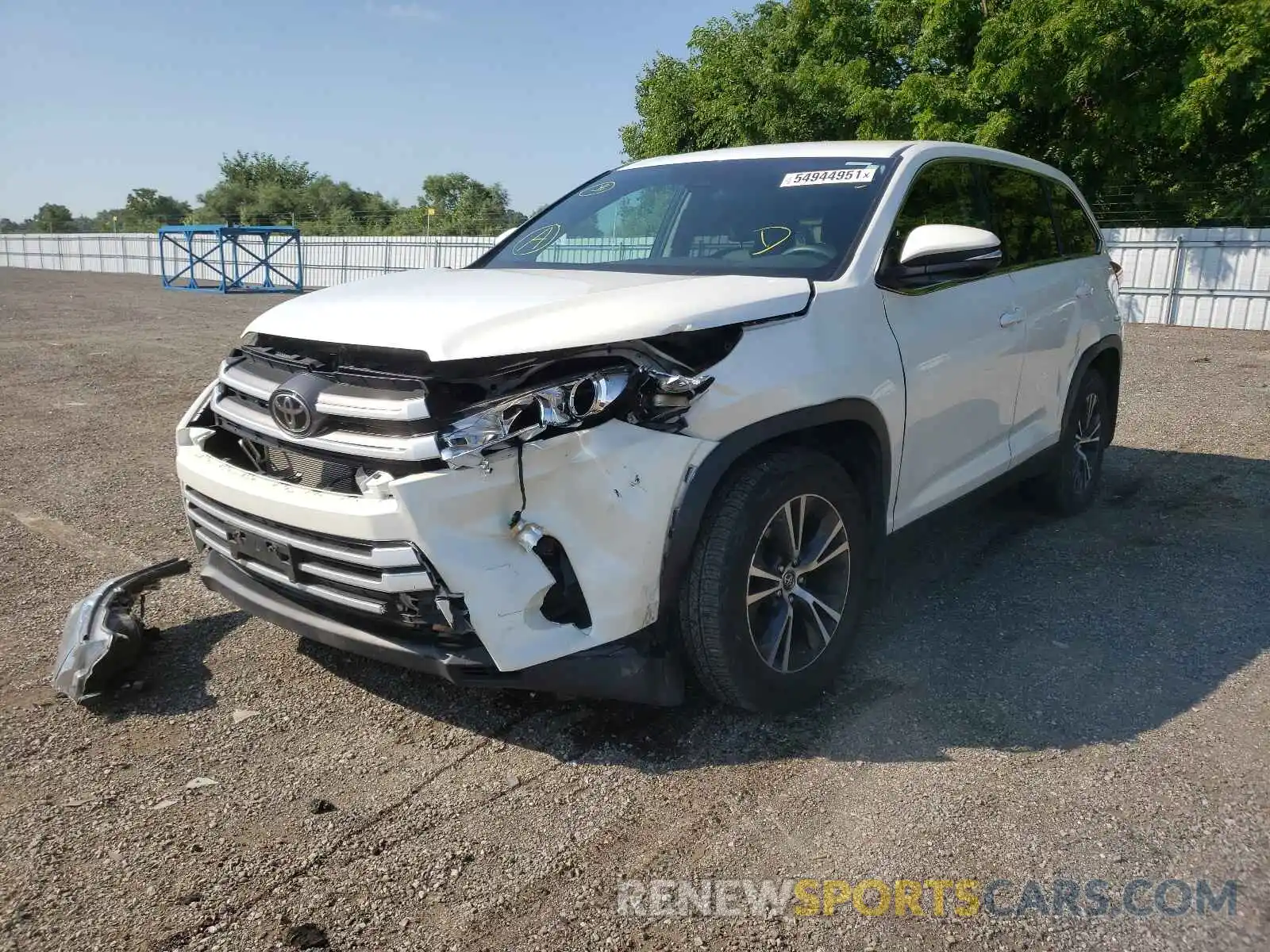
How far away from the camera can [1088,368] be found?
5.15 m

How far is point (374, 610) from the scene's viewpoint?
264cm

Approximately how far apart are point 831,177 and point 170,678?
10.2 feet

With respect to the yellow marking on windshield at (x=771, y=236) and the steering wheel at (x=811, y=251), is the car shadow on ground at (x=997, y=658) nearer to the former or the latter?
the steering wheel at (x=811, y=251)

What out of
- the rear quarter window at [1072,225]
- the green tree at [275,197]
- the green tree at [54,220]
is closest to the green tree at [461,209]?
the green tree at [275,197]

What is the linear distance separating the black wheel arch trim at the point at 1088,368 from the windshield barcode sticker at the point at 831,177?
1.92 metres

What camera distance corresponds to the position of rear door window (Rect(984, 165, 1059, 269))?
4387mm

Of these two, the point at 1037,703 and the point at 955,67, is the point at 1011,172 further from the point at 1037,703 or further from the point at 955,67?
the point at 955,67

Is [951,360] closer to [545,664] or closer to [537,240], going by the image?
[537,240]

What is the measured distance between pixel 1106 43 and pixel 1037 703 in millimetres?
16125

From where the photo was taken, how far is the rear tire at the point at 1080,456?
507 cm

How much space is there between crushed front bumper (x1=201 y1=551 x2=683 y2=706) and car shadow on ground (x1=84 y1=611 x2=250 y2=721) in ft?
2.23

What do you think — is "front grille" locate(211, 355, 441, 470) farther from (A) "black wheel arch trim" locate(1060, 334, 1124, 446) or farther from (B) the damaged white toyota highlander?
(A) "black wheel arch trim" locate(1060, 334, 1124, 446)

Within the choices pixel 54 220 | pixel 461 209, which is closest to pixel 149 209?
pixel 54 220

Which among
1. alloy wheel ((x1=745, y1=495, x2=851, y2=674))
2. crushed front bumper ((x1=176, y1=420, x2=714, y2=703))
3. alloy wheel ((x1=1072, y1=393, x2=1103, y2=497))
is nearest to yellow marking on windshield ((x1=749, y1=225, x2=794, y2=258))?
alloy wheel ((x1=745, y1=495, x2=851, y2=674))
